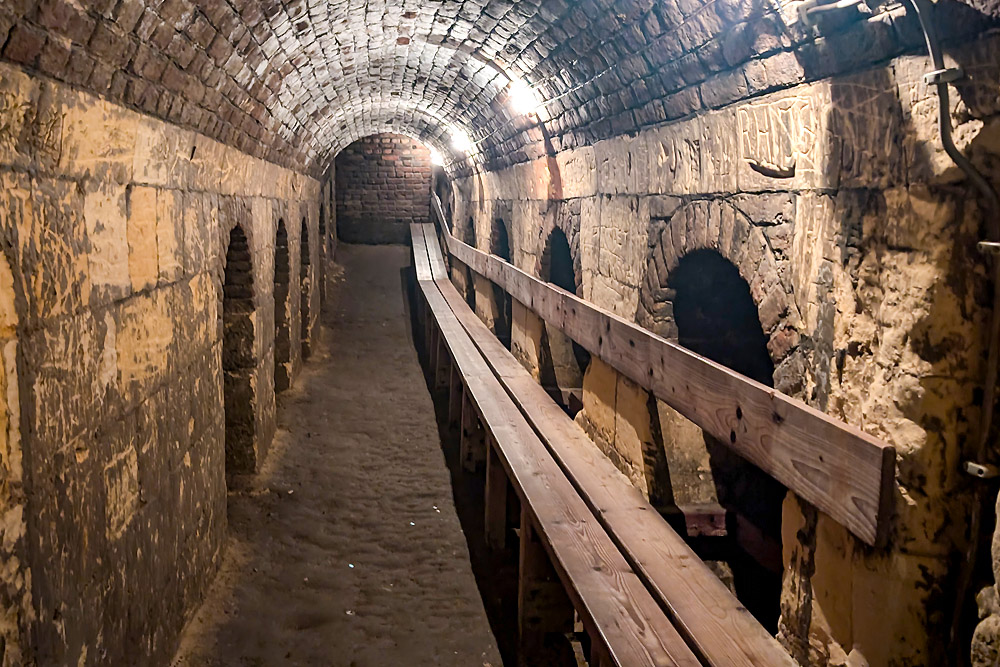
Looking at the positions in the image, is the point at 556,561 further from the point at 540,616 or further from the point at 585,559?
the point at 540,616

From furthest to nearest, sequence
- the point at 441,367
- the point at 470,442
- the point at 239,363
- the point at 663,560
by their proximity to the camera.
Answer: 1. the point at 441,367
2. the point at 470,442
3. the point at 239,363
4. the point at 663,560

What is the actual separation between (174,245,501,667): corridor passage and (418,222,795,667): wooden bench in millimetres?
1010

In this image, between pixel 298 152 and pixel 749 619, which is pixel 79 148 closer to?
pixel 749 619

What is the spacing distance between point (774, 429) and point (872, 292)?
0.61 metres

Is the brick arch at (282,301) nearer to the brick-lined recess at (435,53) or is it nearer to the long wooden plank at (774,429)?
the brick-lined recess at (435,53)

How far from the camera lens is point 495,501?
17.2 ft

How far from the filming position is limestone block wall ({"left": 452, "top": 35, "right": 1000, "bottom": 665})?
2.27 metres

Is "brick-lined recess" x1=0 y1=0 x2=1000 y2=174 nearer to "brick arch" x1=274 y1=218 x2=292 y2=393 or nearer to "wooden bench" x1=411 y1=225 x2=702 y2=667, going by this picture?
"brick arch" x1=274 y1=218 x2=292 y2=393

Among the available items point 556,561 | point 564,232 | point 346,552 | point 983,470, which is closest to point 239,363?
point 346,552

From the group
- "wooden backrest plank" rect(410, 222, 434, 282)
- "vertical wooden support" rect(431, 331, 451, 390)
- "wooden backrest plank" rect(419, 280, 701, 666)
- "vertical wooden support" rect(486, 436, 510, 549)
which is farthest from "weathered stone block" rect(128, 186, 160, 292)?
"wooden backrest plank" rect(410, 222, 434, 282)

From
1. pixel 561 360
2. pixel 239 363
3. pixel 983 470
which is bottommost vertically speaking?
pixel 561 360

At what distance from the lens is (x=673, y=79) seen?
4.16m

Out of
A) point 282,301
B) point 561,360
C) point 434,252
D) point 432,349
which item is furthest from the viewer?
point 434,252

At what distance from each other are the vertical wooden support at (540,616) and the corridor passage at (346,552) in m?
0.28
